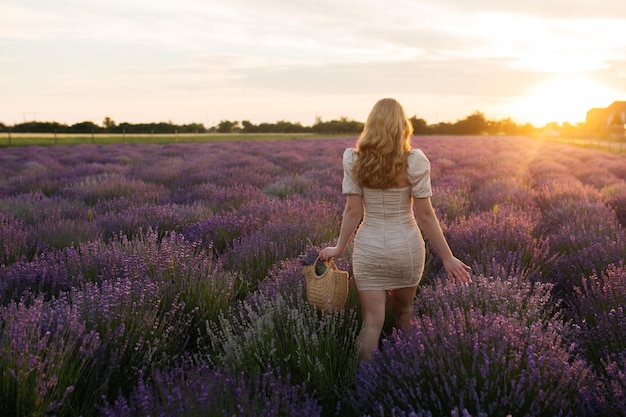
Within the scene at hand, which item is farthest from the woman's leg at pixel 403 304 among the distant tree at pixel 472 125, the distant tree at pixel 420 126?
the distant tree at pixel 472 125

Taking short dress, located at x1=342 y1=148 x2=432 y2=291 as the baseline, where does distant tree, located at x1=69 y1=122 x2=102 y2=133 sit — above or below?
below

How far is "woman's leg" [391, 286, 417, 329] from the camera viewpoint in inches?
124

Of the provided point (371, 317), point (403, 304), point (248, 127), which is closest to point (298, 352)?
point (371, 317)

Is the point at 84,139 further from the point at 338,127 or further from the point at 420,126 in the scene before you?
the point at 420,126

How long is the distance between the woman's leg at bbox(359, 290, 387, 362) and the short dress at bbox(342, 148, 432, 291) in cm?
4

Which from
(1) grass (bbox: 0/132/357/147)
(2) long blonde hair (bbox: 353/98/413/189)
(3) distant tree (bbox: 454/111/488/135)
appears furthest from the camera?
(3) distant tree (bbox: 454/111/488/135)

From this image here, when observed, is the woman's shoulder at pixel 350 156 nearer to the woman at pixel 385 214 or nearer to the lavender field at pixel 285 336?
the woman at pixel 385 214

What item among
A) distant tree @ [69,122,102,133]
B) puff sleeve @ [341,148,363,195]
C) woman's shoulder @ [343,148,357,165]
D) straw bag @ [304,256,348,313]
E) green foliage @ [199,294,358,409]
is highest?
woman's shoulder @ [343,148,357,165]

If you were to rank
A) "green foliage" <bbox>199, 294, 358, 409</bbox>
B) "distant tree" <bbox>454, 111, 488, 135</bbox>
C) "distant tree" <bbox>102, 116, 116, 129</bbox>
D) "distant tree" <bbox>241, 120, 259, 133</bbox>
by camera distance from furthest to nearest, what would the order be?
"distant tree" <bbox>454, 111, 488, 135</bbox> → "distant tree" <bbox>241, 120, 259, 133</bbox> → "distant tree" <bbox>102, 116, 116, 129</bbox> → "green foliage" <bbox>199, 294, 358, 409</bbox>

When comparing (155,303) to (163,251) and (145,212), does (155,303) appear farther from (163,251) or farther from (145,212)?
(145,212)

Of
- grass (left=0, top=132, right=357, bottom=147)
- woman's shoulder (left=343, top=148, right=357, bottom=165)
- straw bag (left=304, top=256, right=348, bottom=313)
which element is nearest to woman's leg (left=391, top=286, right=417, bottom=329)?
straw bag (left=304, top=256, right=348, bottom=313)

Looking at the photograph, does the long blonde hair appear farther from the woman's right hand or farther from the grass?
the grass

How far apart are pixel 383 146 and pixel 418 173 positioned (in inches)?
9.8

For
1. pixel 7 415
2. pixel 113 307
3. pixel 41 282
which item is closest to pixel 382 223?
pixel 113 307
